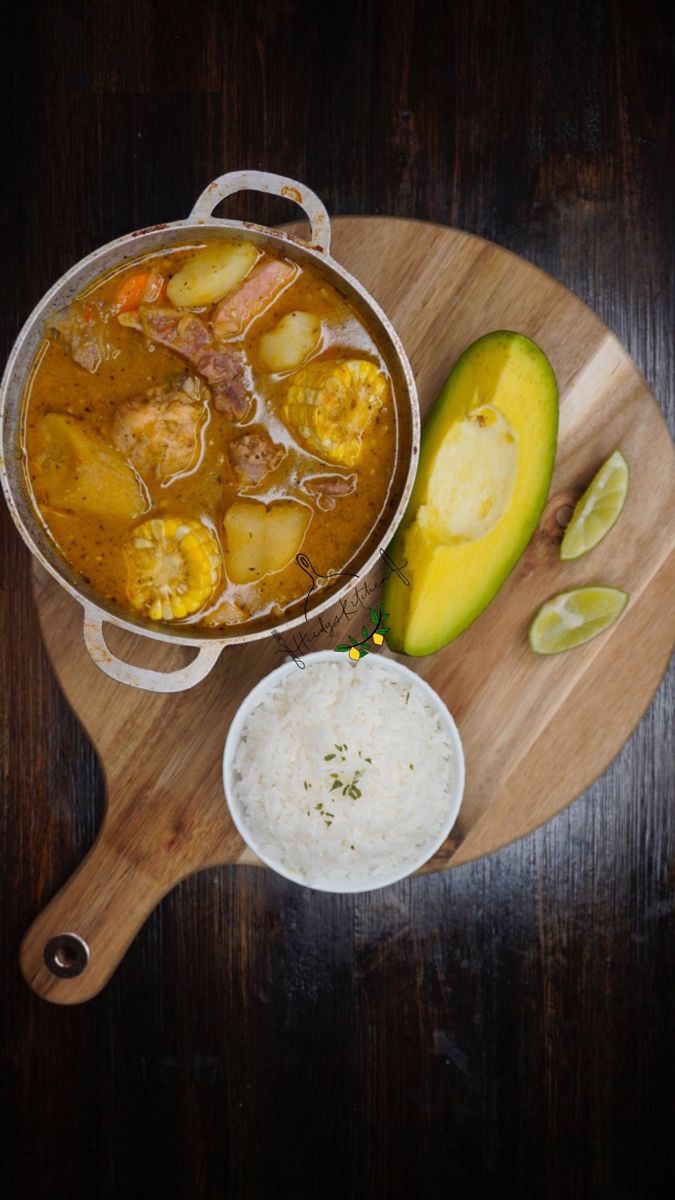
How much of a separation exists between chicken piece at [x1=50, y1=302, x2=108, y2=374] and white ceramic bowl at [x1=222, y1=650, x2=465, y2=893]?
0.87 meters

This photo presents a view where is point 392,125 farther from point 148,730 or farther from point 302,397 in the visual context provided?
point 148,730

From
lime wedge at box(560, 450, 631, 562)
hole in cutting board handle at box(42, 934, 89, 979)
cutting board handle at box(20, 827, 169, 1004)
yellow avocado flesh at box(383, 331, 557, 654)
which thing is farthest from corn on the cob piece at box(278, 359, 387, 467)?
hole in cutting board handle at box(42, 934, 89, 979)

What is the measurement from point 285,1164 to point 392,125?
3175mm

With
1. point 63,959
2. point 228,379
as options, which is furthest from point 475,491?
point 63,959

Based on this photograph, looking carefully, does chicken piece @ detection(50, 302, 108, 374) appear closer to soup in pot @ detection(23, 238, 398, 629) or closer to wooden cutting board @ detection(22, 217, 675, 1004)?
soup in pot @ detection(23, 238, 398, 629)

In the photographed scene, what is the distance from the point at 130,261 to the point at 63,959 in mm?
1814

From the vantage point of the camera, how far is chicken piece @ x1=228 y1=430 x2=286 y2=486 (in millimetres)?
2283

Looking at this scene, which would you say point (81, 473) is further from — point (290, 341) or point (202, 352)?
point (290, 341)

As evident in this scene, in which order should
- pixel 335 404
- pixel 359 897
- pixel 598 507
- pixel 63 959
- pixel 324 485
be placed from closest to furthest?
pixel 335 404
pixel 324 485
pixel 598 507
pixel 63 959
pixel 359 897

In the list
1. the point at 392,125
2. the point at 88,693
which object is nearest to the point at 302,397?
the point at 88,693

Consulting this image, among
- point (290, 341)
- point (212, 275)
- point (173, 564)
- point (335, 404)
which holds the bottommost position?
point (173, 564)

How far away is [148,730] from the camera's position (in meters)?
2.53

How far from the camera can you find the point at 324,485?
2334 mm

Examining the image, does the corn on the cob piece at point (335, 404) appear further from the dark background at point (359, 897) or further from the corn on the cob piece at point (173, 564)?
the dark background at point (359, 897)
